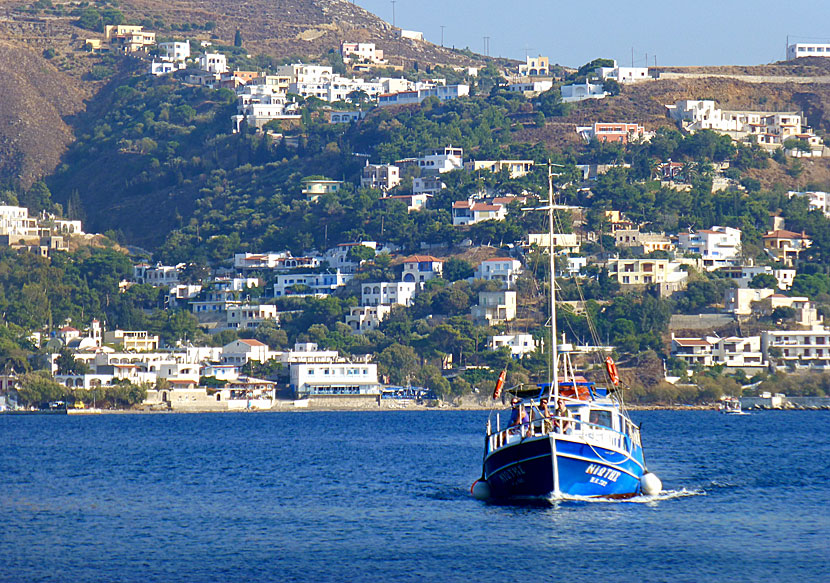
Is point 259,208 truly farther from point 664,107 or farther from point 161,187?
point 664,107

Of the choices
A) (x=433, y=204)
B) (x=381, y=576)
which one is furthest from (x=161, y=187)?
(x=381, y=576)

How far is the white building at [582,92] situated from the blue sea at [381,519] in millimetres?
114521

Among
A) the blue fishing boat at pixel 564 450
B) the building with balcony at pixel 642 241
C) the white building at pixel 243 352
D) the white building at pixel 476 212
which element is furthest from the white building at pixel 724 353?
the blue fishing boat at pixel 564 450

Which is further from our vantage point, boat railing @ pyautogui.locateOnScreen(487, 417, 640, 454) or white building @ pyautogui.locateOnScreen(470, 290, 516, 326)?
white building @ pyautogui.locateOnScreen(470, 290, 516, 326)

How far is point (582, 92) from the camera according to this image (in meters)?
188

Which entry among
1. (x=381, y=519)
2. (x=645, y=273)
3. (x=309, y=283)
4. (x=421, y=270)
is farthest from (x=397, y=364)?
(x=381, y=519)

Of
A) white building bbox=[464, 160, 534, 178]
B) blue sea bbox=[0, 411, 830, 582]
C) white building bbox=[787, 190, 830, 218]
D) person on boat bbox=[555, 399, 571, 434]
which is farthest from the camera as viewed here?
white building bbox=[464, 160, 534, 178]

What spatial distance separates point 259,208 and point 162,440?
9194 cm

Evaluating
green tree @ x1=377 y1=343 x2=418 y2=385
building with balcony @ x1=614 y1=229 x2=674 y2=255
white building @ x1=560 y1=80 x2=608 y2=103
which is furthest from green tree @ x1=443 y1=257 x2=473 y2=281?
white building @ x1=560 y1=80 x2=608 y2=103

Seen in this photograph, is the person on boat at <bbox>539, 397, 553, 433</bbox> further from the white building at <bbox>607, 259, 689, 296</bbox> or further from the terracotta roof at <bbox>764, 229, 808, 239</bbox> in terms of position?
the terracotta roof at <bbox>764, 229, 808, 239</bbox>

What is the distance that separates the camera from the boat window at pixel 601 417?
46500 millimetres

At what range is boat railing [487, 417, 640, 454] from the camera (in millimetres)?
43938

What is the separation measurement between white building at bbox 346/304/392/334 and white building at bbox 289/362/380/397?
51.1 ft

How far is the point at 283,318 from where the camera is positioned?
140375 millimetres
